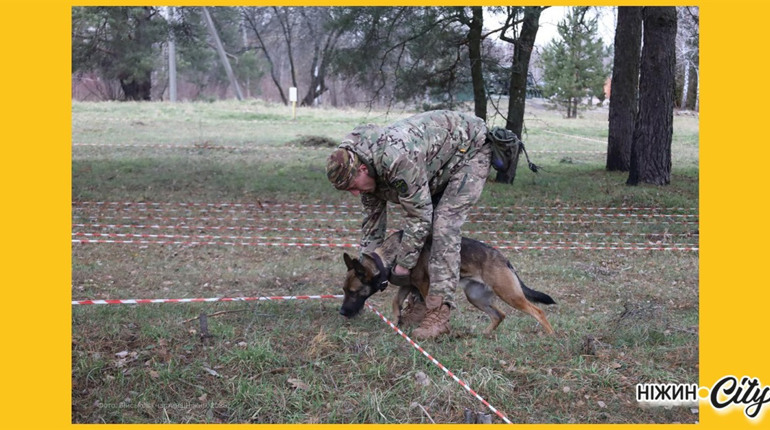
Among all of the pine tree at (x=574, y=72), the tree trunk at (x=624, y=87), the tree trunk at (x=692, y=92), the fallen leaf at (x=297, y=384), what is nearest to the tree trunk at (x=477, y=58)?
the tree trunk at (x=624, y=87)

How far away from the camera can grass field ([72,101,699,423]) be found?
427 centimetres

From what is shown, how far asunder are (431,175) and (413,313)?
3.86ft

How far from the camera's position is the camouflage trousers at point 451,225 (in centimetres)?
529

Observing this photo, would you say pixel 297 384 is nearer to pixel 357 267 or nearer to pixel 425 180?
pixel 357 267

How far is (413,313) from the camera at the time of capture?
5.79 metres

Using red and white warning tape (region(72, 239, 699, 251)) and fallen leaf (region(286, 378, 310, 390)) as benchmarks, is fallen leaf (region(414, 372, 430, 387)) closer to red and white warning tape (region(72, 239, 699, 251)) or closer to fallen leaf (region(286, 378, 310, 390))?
fallen leaf (region(286, 378, 310, 390))

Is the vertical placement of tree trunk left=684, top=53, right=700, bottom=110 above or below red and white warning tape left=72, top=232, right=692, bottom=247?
above

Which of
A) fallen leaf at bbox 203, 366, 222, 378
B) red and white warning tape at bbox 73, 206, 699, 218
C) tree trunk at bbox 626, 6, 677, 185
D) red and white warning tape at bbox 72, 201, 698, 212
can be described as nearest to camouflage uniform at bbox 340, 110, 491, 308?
fallen leaf at bbox 203, 366, 222, 378

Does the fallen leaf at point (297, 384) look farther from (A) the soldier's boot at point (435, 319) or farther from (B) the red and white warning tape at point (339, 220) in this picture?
(B) the red and white warning tape at point (339, 220)

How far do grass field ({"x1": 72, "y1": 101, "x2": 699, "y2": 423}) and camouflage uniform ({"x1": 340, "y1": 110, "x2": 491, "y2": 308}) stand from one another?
651 millimetres

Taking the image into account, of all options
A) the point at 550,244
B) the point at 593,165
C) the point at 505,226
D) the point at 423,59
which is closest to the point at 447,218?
the point at 550,244

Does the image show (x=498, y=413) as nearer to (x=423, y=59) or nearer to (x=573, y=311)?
(x=573, y=311)

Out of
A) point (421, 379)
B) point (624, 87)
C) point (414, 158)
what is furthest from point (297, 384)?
point (624, 87)

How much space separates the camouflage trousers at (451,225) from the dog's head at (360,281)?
15.8 inches
